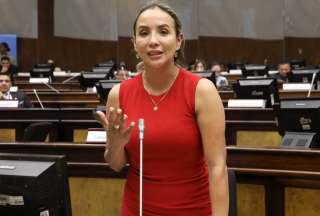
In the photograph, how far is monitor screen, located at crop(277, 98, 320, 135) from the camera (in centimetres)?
378

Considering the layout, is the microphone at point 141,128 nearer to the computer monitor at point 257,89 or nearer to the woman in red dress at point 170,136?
the woman in red dress at point 170,136

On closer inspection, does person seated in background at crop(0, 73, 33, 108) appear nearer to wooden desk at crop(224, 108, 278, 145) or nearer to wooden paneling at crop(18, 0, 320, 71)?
wooden desk at crop(224, 108, 278, 145)

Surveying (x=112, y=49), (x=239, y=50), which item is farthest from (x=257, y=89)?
(x=112, y=49)

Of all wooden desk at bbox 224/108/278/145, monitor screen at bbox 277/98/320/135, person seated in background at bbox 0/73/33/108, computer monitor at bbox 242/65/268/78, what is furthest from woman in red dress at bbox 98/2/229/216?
computer monitor at bbox 242/65/268/78

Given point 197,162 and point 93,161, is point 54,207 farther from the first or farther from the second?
point 93,161

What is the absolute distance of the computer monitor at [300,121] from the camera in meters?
3.72

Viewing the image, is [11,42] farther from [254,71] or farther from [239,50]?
[254,71]

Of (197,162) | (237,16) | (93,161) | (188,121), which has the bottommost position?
(93,161)

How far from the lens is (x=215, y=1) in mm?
17531

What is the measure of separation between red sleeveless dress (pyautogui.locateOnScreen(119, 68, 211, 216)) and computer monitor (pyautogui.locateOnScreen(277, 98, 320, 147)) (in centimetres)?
192

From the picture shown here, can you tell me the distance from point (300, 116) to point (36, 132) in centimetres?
269

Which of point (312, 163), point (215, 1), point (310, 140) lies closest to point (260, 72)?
point (215, 1)

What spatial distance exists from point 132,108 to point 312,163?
1.39m

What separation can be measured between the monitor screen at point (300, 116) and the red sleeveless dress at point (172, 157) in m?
2.05
